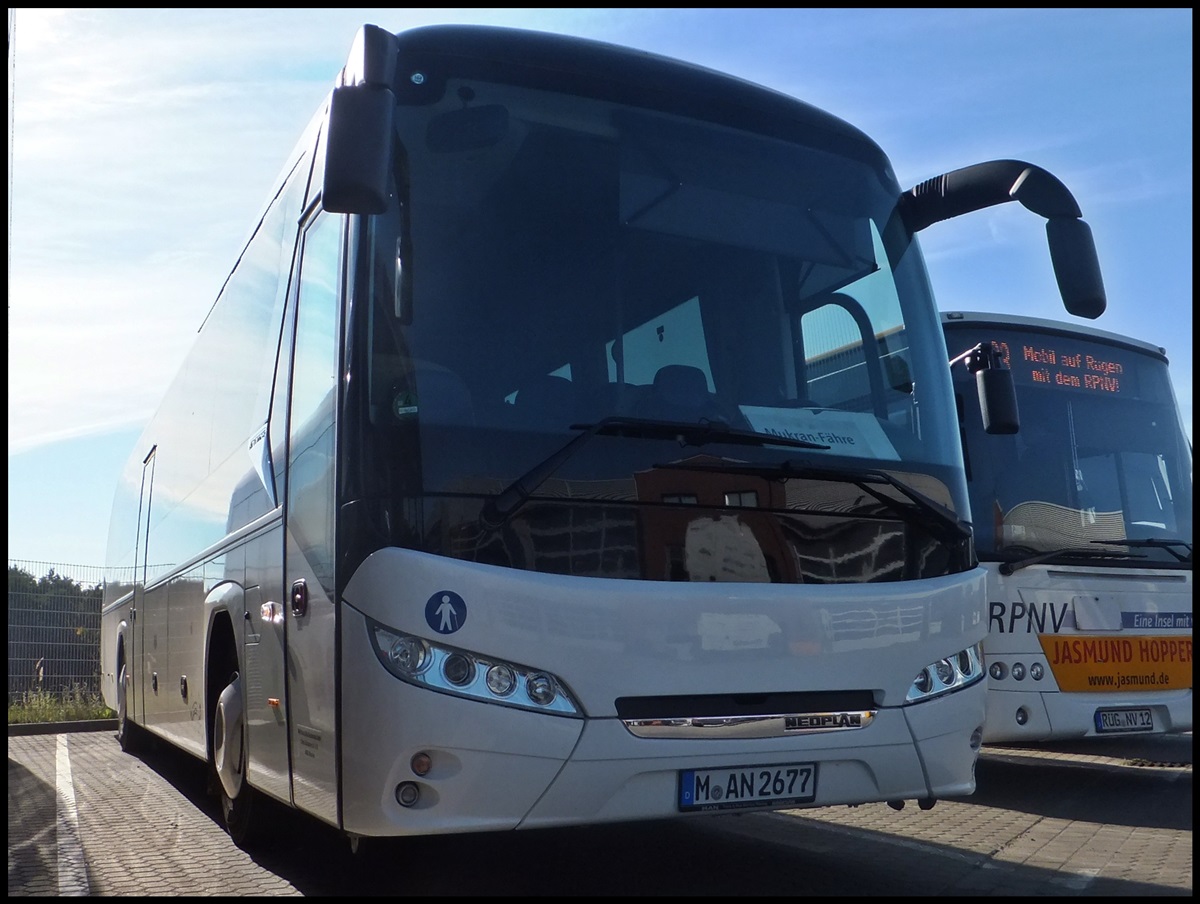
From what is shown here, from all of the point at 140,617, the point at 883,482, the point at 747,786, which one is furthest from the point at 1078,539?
the point at 140,617

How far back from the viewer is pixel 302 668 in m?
5.00

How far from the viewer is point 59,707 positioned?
18.8 meters

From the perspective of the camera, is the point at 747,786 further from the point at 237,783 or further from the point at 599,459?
the point at 237,783

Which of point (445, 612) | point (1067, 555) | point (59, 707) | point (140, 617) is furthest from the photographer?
point (59, 707)

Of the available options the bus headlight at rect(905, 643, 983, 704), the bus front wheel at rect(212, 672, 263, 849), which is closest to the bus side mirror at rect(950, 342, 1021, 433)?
the bus headlight at rect(905, 643, 983, 704)

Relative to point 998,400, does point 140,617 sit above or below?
below

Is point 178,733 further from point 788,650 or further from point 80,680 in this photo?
point 80,680

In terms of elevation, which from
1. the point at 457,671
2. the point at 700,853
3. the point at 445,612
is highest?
the point at 445,612

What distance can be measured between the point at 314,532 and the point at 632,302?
4.95 ft

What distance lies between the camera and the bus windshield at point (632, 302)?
4.67 metres

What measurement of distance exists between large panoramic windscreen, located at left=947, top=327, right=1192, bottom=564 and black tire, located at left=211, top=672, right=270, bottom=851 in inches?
188

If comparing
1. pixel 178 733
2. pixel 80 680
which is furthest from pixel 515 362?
pixel 80 680

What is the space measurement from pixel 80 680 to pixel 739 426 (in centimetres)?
1658

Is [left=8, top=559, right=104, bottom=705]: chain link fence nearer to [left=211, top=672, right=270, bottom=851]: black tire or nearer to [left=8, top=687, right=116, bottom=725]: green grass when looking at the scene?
[left=8, top=687, right=116, bottom=725]: green grass
